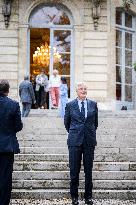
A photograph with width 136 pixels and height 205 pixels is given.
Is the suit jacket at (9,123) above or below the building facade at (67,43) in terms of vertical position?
below

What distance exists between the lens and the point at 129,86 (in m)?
22.2

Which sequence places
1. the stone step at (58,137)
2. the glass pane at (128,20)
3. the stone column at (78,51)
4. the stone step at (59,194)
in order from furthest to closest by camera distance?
1. the glass pane at (128,20)
2. the stone column at (78,51)
3. the stone step at (58,137)
4. the stone step at (59,194)

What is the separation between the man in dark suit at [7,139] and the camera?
24.2 ft

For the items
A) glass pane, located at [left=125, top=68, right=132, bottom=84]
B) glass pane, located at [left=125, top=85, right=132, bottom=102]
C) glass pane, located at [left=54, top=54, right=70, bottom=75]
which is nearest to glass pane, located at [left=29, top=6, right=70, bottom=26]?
glass pane, located at [left=54, top=54, right=70, bottom=75]

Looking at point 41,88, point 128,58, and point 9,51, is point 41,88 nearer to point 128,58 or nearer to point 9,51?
point 9,51

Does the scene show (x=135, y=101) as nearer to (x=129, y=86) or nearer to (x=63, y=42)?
(x=129, y=86)

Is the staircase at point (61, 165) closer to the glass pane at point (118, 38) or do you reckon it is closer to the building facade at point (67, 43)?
the building facade at point (67, 43)

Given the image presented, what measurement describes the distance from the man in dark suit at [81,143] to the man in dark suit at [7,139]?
112 centimetres

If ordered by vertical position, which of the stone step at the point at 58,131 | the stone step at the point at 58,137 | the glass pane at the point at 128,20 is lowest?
the stone step at the point at 58,137

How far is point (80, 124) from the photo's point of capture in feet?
27.5

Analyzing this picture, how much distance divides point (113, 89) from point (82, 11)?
3334mm

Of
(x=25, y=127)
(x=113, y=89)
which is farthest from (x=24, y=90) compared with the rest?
(x=113, y=89)

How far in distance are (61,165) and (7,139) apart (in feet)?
7.93

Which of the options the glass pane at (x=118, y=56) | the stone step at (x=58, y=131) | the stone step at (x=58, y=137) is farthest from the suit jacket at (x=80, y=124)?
the glass pane at (x=118, y=56)
